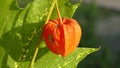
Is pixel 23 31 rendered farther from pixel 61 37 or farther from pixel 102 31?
pixel 102 31

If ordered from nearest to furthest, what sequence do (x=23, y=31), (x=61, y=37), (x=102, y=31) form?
1. (x=61, y=37)
2. (x=23, y=31)
3. (x=102, y=31)

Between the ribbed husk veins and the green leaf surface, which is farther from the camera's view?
the green leaf surface

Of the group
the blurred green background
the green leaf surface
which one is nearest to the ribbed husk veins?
the green leaf surface

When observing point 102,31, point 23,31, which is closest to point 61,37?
point 23,31

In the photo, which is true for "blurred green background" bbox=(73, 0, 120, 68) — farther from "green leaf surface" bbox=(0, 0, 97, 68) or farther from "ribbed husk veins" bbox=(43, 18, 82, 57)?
"ribbed husk veins" bbox=(43, 18, 82, 57)

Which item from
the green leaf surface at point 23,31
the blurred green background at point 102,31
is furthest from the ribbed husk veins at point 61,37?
the blurred green background at point 102,31

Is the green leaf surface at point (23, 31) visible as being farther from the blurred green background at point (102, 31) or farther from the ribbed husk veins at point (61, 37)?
the blurred green background at point (102, 31)
